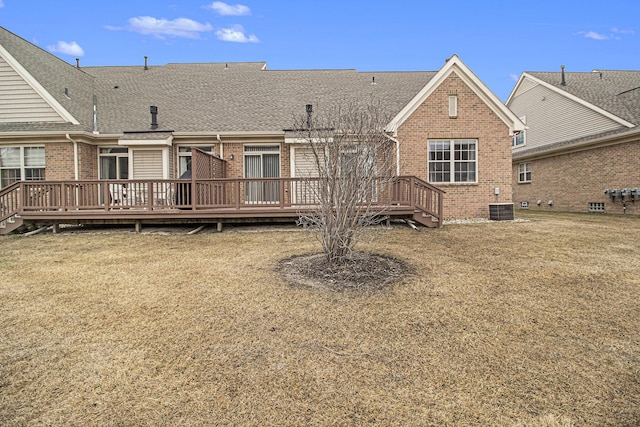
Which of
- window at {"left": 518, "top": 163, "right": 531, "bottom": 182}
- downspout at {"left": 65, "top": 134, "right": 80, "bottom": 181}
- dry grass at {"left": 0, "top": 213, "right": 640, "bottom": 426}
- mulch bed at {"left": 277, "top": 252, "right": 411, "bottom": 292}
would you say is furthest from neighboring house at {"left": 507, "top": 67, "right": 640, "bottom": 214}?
downspout at {"left": 65, "top": 134, "right": 80, "bottom": 181}

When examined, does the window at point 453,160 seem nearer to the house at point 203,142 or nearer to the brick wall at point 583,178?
the house at point 203,142

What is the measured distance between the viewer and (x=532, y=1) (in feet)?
51.1

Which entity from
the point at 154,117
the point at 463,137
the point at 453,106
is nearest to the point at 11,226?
the point at 154,117

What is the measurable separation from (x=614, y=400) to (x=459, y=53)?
1219cm

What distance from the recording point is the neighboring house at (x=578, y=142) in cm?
1468

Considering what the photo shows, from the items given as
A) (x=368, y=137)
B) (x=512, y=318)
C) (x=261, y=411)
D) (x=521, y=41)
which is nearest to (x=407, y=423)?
(x=261, y=411)

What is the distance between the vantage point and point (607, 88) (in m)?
19.0

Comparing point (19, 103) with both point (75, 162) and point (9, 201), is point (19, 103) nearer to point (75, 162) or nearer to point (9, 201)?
point (75, 162)

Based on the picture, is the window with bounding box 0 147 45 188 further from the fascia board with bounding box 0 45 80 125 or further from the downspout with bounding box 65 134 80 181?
the fascia board with bounding box 0 45 80 125

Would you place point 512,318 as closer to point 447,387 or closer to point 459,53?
point 447,387

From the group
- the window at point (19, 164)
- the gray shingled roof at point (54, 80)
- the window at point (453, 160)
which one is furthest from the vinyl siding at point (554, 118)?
the window at point (19, 164)

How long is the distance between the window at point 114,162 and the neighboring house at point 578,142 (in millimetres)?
18814

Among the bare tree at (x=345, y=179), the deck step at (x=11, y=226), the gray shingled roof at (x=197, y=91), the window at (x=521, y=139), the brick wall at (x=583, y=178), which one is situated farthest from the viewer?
the window at (x=521, y=139)

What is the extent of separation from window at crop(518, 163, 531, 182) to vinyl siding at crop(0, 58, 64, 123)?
72.3 feet
